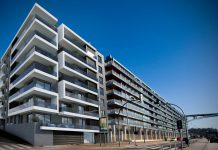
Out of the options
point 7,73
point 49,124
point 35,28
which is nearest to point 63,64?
point 35,28

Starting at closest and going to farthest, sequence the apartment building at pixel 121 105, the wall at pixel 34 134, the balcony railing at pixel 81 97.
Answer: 1. the wall at pixel 34 134
2. the balcony railing at pixel 81 97
3. the apartment building at pixel 121 105

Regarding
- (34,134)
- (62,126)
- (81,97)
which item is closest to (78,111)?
(81,97)

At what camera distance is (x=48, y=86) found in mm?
37781

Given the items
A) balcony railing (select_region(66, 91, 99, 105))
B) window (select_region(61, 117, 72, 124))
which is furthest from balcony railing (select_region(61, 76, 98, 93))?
window (select_region(61, 117, 72, 124))

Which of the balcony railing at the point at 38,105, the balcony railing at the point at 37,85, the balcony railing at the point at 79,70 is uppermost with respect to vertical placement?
the balcony railing at the point at 79,70

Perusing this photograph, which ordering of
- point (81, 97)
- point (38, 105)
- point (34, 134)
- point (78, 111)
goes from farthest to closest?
point (81, 97), point (78, 111), point (38, 105), point (34, 134)

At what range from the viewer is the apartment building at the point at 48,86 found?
34.3 meters

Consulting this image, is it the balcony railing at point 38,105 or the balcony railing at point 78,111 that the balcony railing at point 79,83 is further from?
the balcony railing at point 38,105

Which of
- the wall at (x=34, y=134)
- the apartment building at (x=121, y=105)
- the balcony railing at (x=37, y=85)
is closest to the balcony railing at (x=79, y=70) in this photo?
the balcony railing at (x=37, y=85)

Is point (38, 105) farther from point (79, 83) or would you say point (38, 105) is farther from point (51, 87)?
point (79, 83)

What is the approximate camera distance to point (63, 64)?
40.2 m

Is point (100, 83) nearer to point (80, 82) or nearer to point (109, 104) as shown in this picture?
point (109, 104)

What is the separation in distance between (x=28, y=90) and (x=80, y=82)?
1348 cm

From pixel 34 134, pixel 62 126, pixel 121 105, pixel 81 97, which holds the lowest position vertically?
pixel 34 134
